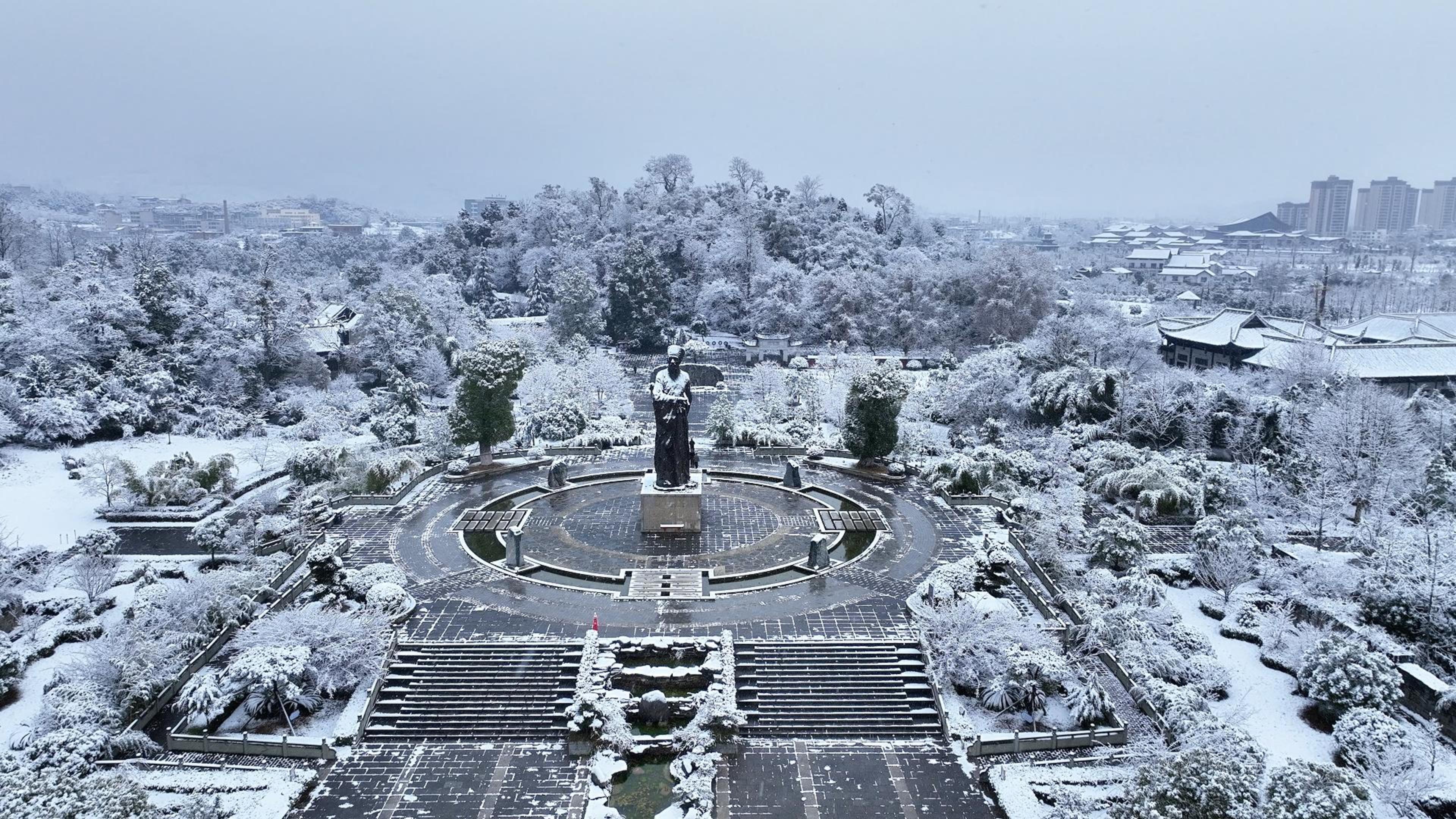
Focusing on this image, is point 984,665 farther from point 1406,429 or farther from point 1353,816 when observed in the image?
point 1406,429

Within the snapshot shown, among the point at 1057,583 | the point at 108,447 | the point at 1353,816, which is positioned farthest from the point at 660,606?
the point at 108,447

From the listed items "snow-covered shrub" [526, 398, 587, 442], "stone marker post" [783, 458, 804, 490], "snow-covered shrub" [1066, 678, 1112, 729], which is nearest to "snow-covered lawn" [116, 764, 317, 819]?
"snow-covered shrub" [1066, 678, 1112, 729]

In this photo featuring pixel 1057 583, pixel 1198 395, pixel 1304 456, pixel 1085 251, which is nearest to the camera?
pixel 1057 583

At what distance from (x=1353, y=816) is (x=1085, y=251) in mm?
130610

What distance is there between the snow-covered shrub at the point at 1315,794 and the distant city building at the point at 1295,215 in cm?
20008

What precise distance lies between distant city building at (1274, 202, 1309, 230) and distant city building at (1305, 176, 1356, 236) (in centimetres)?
217

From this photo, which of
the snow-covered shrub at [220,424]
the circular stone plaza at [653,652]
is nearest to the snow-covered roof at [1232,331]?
the circular stone plaza at [653,652]

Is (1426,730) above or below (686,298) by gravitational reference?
below

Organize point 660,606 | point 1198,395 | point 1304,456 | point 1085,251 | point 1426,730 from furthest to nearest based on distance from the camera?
point 1085,251
point 1198,395
point 1304,456
point 660,606
point 1426,730

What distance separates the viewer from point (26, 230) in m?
67.6

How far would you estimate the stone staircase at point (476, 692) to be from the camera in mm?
16375

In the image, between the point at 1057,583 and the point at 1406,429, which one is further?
the point at 1406,429

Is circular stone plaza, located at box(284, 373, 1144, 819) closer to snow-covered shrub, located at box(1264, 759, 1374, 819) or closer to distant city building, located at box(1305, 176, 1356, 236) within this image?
snow-covered shrub, located at box(1264, 759, 1374, 819)

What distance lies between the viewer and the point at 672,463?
24.5 m
